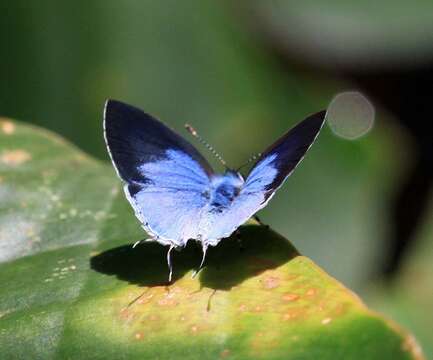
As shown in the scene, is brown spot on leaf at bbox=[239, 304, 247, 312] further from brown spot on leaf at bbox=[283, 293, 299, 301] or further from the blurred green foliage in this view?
the blurred green foliage

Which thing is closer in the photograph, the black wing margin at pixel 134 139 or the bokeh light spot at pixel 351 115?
the black wing margin at pixel 134 139

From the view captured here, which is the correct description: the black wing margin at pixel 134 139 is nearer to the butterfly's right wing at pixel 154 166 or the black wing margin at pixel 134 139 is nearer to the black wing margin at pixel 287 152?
the butterfly's right wing at pixel 154 166

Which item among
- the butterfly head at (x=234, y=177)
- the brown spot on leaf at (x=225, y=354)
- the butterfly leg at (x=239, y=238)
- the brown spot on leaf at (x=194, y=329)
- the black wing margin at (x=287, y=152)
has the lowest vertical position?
the brown spot on leaf at (x=194, y=329)

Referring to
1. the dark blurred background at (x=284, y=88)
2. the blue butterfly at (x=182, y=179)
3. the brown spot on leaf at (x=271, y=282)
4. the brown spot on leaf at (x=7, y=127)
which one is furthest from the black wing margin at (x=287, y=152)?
the dark blurred background at (x=284, y=88)

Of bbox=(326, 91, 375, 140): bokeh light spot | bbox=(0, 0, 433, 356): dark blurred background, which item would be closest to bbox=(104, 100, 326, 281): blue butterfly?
bbox=(0, 0, 433, 356): dark blurred background

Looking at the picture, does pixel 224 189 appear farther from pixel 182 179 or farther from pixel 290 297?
pixel 290 297

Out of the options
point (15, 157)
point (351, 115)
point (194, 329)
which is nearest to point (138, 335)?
point (194, 329)

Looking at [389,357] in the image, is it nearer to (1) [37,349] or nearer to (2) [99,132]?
(1) [37,349]
